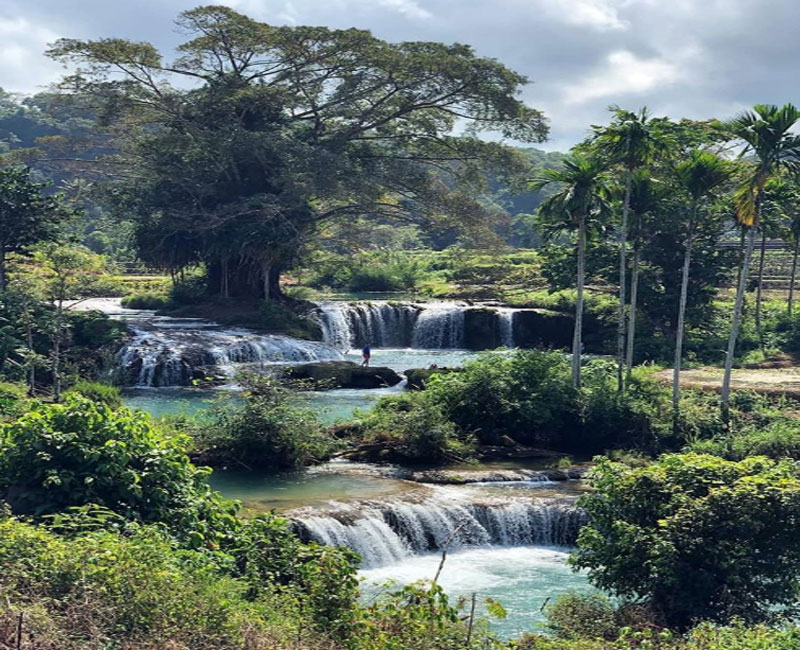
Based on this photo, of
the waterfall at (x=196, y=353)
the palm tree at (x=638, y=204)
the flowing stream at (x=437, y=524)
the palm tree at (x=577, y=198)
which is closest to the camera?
the flowing stream at (x=437, y=524)

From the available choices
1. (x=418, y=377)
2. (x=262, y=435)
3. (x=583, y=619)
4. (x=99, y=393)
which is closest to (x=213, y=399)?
(x=99, y=393)

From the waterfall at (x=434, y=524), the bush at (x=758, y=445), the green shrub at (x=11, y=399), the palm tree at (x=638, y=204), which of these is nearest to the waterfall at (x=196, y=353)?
the green shrub at (x=11, y=399)

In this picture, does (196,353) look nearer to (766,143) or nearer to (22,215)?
(22,215)

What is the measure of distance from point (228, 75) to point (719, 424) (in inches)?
1027

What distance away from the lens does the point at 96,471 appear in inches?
438

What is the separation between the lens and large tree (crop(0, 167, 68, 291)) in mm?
32469

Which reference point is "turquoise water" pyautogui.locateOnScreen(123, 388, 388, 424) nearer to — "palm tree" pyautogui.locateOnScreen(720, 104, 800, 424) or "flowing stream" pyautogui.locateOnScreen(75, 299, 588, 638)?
"flowing stream" pyautogui.locateOnScreen(75, 299, 588, 638)

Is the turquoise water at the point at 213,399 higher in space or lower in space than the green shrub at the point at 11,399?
lower

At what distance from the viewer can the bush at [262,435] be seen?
20031 millimetres

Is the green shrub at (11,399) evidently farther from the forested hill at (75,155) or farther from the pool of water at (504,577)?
the forested hill at (75,155)

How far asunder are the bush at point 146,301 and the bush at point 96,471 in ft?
108

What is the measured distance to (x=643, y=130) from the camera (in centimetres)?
A: 2305

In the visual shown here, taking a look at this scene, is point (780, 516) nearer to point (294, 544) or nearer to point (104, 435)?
point (294, 544)

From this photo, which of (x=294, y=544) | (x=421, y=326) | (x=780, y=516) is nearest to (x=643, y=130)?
(x=780, y=516)
